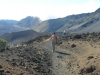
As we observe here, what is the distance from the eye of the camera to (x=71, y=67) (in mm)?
19719

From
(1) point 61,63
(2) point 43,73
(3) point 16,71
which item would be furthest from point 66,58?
(3) point 16,71

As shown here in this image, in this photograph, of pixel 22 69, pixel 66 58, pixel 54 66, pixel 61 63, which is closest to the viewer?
pixel 22 69

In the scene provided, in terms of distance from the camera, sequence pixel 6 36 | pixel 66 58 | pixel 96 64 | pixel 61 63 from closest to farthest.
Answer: pixel 96 64
pixel 61 63
pixel 66 58
pixel 6 36

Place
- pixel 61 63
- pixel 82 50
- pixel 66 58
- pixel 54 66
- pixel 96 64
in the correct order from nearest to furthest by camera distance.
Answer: pixel 96 64 < pixel 54 66 < pixel 61 63 < pixel 66 58 < pixel 82 50

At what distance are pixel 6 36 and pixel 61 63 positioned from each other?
163 meters

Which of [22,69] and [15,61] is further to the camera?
[15,61]

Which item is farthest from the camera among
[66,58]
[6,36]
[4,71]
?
[6,36]

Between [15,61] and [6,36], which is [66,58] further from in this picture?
[6,36]

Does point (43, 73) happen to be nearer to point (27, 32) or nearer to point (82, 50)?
point (82, 50)

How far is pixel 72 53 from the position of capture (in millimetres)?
26031

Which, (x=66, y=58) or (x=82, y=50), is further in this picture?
(x=82, y=50)

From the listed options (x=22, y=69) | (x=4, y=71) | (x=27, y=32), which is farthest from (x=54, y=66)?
(x=27, y=32)

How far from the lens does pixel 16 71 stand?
14.9m

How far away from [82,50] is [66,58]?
3.23 meters
